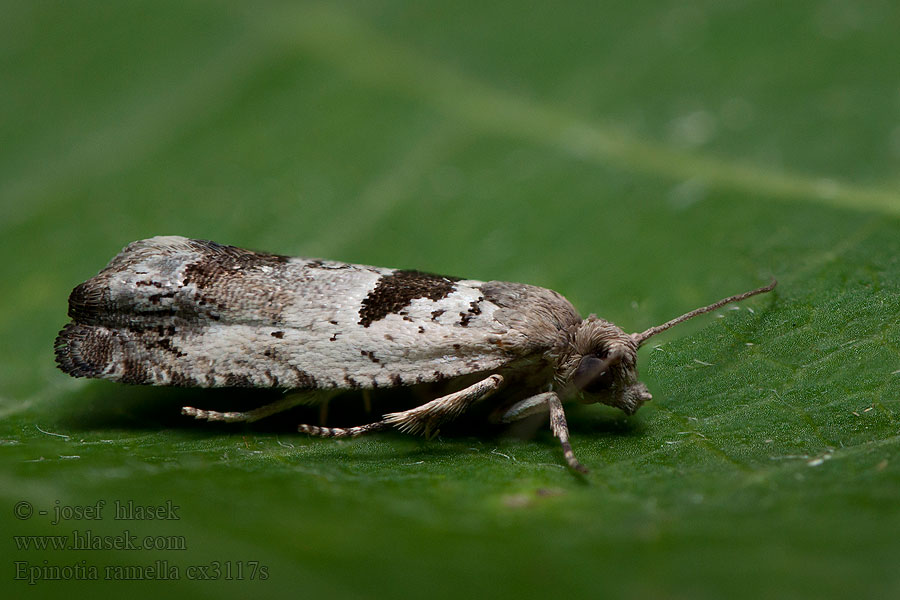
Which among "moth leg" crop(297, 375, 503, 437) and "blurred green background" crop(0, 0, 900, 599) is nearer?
"blurred green background" crop(0, 0, 900, 599)

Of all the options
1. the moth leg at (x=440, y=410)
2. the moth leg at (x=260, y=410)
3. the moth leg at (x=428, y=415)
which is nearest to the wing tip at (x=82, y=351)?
the moth leg at (x=260, y=410)

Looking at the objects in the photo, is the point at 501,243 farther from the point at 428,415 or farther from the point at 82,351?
the point at 82,351

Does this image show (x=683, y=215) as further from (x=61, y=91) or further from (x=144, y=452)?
(x=61, y=91)

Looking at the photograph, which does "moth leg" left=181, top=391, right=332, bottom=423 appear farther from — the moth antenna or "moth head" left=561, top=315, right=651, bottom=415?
the moth antenna
